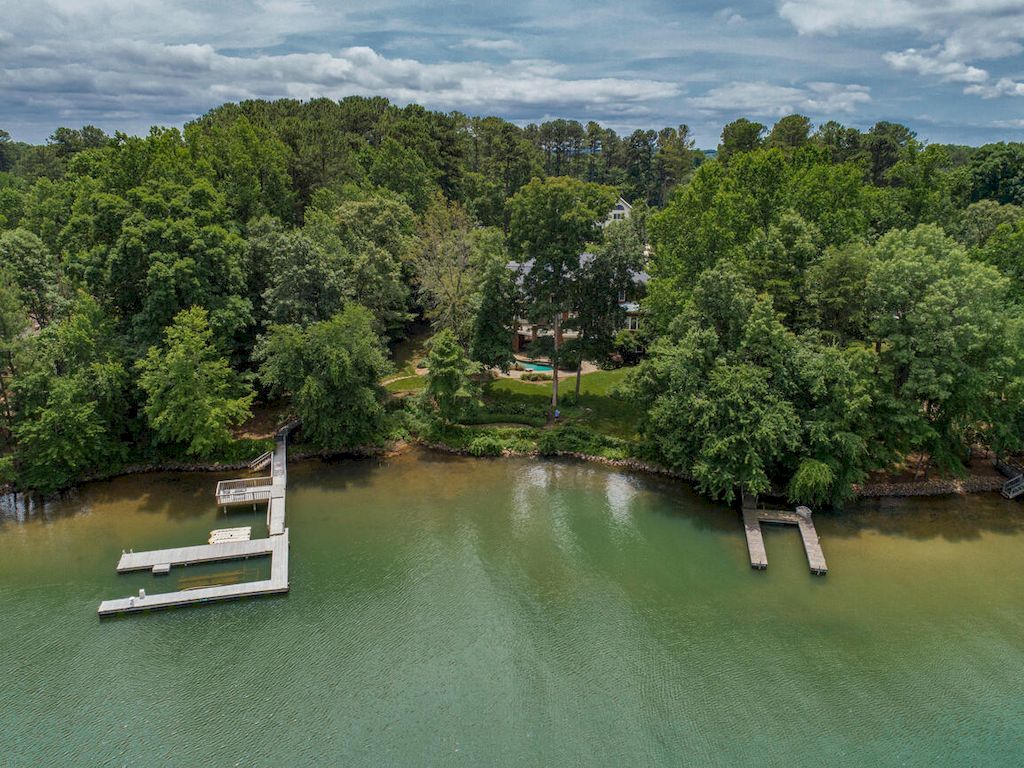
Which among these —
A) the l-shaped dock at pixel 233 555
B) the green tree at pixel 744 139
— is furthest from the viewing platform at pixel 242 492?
the green tree at pixel 744 139

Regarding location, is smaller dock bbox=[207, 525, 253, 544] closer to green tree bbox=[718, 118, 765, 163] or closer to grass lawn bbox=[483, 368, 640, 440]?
grass lawn bbox=[483, 368, 640, 440]

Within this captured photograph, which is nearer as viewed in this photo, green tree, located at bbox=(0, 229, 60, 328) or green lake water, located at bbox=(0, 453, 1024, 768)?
green lake water, located at bbox=(0, 453, 1024, 768)

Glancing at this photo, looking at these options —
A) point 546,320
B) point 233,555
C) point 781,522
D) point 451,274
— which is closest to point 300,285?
point 451,274

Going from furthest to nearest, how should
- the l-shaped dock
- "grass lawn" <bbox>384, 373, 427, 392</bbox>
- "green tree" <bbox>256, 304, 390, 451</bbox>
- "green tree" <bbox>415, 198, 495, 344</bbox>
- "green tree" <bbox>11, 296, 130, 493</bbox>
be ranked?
"grass lawn" <bbox>384, 373, 427, 392</bbox>, "green tree" <bbox>415, 198, 495, 344</bbox>, "green tree" <bbox>256, 304, 390, 451</bbox>, "green tree" <bbox>11, 296, 130, 493</bbox>, the l-shaped dock

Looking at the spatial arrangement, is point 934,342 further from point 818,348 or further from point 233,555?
point 233,555

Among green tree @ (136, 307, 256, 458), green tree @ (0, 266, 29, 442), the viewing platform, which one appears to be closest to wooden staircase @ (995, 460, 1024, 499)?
the viewing platform

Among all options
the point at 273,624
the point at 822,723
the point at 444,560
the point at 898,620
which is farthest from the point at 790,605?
the point at 273,624

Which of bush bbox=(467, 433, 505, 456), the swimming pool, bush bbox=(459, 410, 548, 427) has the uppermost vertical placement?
the swimming pool

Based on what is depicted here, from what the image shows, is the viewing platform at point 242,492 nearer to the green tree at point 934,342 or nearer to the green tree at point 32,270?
the green tree at point 32,270
